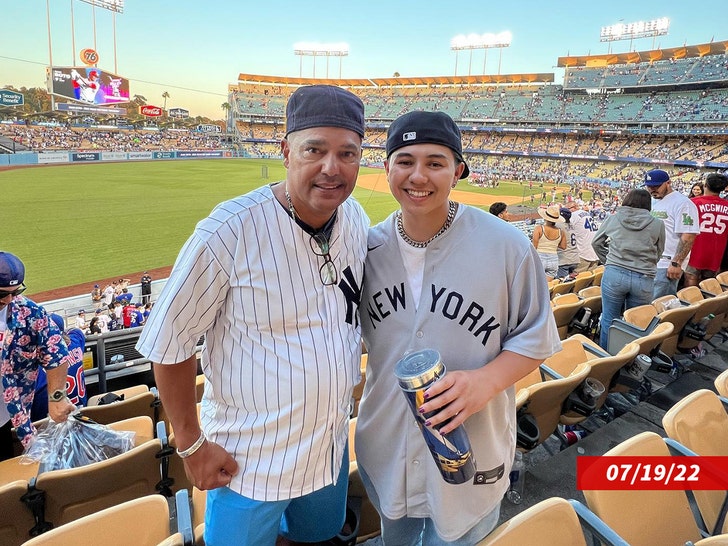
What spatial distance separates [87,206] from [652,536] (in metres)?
24.2

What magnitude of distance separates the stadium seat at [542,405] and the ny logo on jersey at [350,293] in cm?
133

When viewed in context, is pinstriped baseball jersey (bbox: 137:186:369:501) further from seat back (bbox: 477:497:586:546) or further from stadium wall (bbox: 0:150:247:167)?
stadium wall (bbox: 0:150:247:167)

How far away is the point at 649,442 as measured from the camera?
72.6 inches

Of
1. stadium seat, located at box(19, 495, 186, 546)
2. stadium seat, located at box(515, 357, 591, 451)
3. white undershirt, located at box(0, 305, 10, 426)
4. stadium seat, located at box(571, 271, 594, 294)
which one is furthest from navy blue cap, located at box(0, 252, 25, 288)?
stadium seat, located at box(571, 271, 594, 294)


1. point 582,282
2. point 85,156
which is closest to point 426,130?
point 582,282

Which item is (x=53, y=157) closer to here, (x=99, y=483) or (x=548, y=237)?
(x=548, y=237)

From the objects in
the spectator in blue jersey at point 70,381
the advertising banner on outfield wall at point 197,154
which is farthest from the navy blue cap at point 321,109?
the advertising banner on outfield wall at point 197,154

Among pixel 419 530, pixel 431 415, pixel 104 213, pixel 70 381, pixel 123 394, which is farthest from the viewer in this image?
pixel 104 213

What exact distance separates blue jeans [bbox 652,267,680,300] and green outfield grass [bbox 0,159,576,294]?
12921mm

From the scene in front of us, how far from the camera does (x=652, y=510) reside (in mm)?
1796

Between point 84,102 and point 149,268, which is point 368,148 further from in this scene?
point 149,268

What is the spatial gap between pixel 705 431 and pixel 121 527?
2562mm

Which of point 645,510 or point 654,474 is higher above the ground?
point 654,474

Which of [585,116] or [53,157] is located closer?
[53,157]
